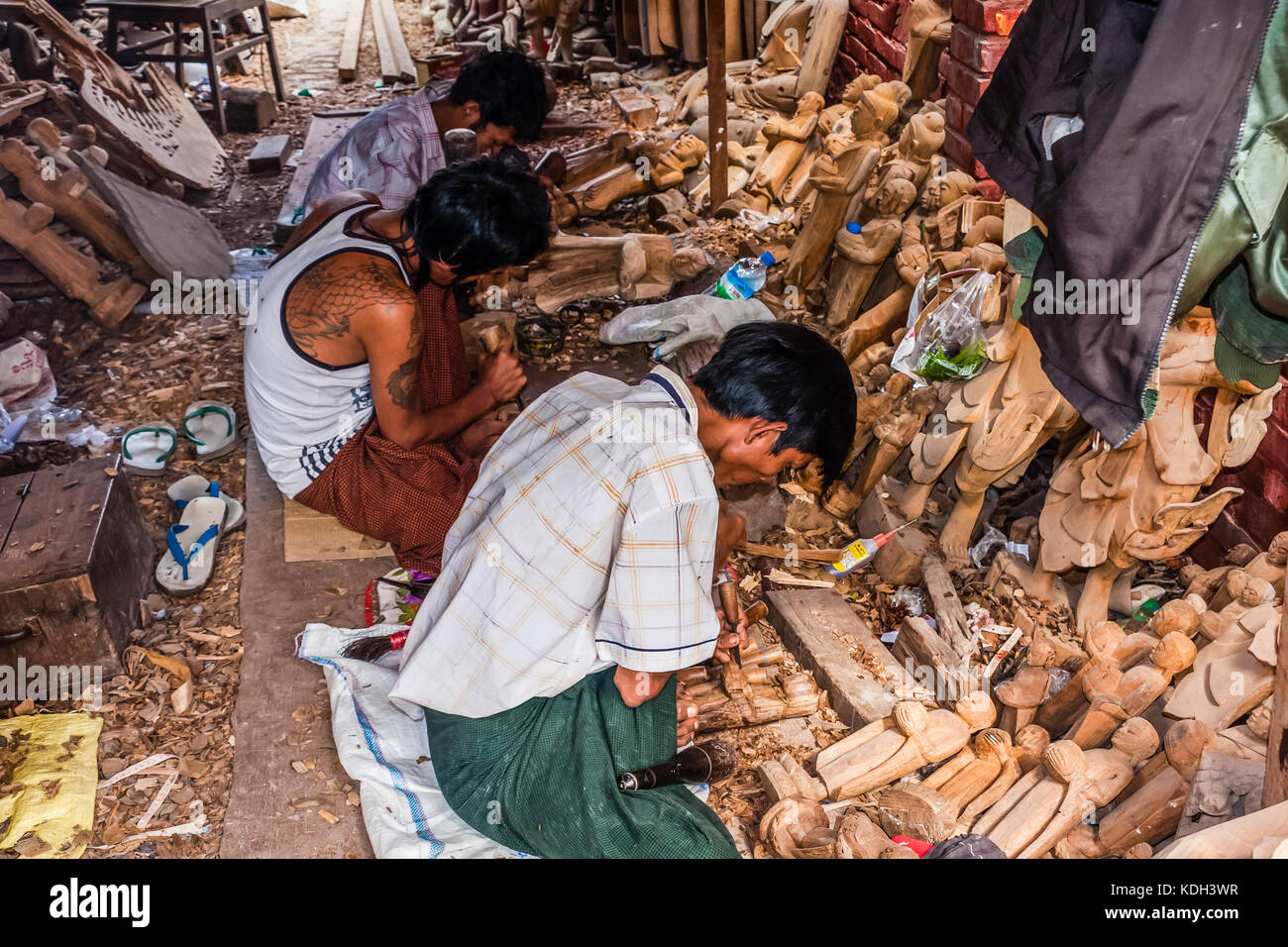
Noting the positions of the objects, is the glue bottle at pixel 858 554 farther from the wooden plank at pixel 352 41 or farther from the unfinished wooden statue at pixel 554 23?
the wooden plank at pixel 352 41

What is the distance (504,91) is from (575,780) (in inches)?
121

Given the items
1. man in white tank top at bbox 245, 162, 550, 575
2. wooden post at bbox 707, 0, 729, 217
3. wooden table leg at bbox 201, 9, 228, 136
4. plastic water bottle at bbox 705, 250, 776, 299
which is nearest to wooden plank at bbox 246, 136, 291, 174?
wooden table leg at bbox 201, 9, 228, 136

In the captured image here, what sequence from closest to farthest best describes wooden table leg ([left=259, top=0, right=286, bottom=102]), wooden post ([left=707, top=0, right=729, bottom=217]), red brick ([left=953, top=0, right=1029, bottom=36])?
red brick ([left=953, top=0, right=1029, bottom=36]), wooden post ([left=707, top=0, right=729, bottom=217]), wooden table leg ([left=259, top=0, right=286, bottom=102])

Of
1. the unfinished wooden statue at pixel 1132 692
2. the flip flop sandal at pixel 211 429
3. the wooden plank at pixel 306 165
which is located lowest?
the flip flop sandal at pixel 211 429

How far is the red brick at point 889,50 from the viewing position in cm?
500

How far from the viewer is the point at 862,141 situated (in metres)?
4.33

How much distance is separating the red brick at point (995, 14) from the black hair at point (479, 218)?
200 centimetres

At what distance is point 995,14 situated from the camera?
366cm

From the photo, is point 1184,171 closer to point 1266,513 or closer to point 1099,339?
point 1099,339

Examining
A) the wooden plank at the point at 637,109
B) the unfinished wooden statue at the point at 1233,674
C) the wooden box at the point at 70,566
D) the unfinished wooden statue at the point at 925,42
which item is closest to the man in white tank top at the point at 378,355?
the wooden box at the point at 70,566

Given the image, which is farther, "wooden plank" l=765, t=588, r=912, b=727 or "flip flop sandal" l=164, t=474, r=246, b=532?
"flip flop sandal" l=164, t=474, r=246, b=532

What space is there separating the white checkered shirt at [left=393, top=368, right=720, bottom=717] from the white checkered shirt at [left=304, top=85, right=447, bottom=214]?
2523mm

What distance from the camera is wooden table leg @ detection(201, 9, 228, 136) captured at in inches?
293

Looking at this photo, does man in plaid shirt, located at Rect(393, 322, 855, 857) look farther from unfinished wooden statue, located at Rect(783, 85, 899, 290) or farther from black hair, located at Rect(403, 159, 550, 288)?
unfinished wooden statue, located at Rect(783, 85, 899, 290)
